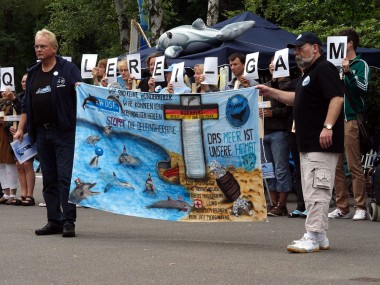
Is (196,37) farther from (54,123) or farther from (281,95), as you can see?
(281,95)

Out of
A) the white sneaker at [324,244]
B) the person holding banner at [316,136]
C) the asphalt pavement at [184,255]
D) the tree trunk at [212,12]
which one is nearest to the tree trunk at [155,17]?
the tree trunk at [212,12]

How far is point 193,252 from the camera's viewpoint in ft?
33.1

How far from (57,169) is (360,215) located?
3911 mm

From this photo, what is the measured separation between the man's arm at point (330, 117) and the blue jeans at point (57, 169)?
3.09m

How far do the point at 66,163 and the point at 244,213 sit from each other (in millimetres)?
2087

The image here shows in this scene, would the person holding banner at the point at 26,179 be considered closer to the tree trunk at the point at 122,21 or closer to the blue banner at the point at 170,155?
the blue banner at the point at 170,155

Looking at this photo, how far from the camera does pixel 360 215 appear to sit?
43.8 ft

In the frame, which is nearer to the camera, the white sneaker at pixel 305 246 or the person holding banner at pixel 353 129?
the white sneaker at pixel 305 246

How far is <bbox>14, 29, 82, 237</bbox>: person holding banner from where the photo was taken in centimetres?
1162

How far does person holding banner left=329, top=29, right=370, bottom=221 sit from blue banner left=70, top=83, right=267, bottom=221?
8.21ft

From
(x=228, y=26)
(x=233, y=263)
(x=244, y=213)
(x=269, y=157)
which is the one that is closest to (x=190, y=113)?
(x=244, y=213)

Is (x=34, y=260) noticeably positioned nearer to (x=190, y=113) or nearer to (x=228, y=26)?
(x=190, y=113)

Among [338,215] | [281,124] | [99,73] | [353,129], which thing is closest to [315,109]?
[353,129]

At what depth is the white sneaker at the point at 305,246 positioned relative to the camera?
32.4 ft
